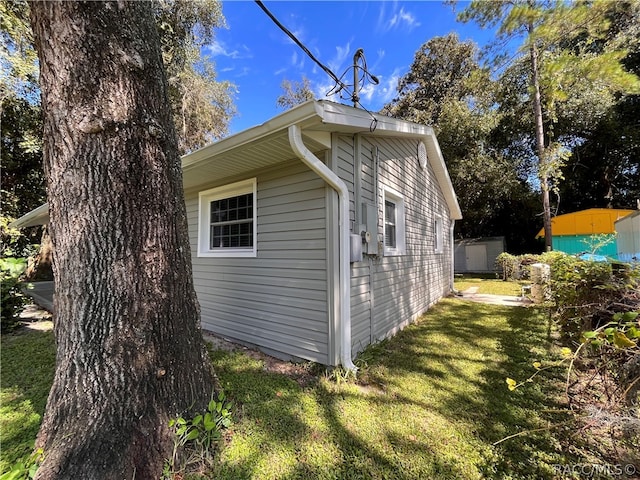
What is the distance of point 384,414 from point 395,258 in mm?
2904

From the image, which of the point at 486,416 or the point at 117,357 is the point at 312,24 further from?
the point at 486,416

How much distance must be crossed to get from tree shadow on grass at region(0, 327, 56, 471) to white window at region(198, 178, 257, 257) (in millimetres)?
2683

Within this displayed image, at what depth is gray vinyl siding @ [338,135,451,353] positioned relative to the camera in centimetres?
402

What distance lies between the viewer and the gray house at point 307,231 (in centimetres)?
349

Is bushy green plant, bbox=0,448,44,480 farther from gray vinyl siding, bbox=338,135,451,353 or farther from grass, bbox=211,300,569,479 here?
gray vinyl siding, bbox=338,135,451,353

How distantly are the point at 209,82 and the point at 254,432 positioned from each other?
39.4ft

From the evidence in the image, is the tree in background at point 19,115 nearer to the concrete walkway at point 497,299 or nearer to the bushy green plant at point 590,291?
the bushy green plant at point 590,291

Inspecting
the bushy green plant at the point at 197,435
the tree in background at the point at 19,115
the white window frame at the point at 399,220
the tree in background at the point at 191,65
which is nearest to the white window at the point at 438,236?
the white window frame at the point at 399,220

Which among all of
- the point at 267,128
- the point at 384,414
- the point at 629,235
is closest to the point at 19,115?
the point at 267,128

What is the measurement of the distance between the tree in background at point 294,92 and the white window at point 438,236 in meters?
12.8

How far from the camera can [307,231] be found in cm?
379

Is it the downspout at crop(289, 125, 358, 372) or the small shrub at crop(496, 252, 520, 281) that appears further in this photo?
the small shrub at crop(496, 252, 520, 281)

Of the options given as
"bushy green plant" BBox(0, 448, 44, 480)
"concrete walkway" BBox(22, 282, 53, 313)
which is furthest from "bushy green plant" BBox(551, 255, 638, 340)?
"concrete walkway" BBox(22, 282, 53, 313)

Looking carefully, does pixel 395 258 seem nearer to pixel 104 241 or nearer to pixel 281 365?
pixel 281 365
